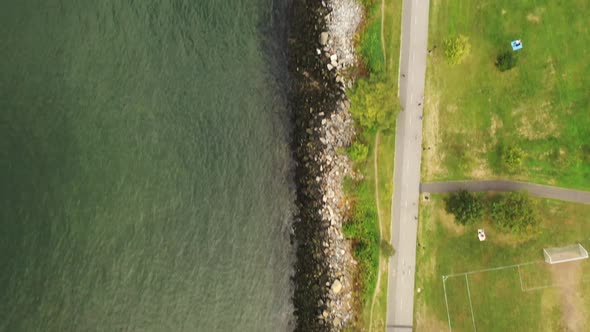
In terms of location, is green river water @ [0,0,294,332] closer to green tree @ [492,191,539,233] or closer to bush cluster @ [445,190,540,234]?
bush cluster @ [445,190,540,234]

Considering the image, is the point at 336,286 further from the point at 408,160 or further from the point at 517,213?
the point at 517,213

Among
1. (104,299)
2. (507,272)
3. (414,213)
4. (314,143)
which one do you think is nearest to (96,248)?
(104,299)

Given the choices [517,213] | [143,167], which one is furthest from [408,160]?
[143,167]

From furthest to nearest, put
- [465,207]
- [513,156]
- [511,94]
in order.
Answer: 1. [511,94]
2. [465,207]
3. [513,156]

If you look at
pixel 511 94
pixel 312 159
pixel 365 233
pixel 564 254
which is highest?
pixel 511 94

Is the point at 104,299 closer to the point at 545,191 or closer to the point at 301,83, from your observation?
the point at 301,83

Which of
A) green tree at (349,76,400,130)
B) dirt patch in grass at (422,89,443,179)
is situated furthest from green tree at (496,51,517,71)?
green tree at (349,76,400,130)

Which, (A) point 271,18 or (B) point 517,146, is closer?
(B) point 517,146
